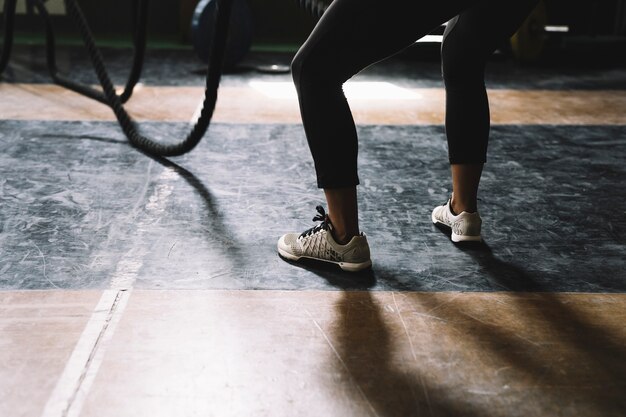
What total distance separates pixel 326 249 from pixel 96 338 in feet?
2.01

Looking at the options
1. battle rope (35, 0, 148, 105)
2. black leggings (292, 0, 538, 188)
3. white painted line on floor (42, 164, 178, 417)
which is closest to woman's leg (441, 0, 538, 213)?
black leggings (292, 0, 538, 188)

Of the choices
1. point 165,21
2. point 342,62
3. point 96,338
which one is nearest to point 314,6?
point 342,62

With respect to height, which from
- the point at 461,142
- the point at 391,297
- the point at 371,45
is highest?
the point at 371,45

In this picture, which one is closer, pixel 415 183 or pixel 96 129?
pixel 415 183

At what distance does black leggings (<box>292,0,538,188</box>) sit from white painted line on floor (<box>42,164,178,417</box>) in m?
0.52

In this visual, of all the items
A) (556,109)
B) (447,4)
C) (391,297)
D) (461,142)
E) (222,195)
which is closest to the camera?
(447,4)

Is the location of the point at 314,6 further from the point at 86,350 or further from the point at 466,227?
the point at 86,350

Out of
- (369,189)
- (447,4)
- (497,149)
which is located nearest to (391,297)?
(447,4)

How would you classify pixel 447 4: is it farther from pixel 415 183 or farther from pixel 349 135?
pixel 415 183

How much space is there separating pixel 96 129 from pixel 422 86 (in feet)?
6.52

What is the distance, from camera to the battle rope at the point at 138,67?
2.20 meters

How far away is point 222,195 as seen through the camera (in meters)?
2.33

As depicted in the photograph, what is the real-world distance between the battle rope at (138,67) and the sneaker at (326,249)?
564 millimetres

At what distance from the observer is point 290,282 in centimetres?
172
